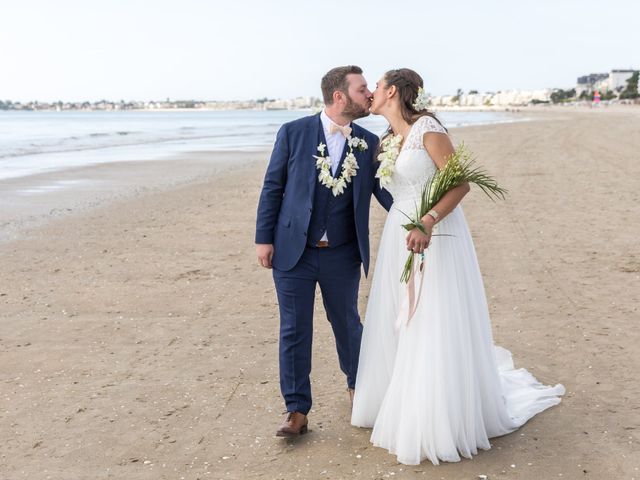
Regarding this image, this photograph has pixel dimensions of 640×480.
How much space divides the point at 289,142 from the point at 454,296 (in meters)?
1.26

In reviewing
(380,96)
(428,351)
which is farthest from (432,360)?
(380,96)

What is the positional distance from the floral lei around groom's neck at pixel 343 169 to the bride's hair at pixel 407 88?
13.5 inches

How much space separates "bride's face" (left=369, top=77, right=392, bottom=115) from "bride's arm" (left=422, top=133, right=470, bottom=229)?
11.8 inches

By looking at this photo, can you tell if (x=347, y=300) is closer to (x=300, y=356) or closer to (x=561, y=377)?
(x=300, y=356)

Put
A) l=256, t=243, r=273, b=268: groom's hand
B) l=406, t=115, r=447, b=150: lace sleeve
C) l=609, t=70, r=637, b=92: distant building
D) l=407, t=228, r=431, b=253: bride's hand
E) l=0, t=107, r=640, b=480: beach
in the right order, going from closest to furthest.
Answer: l=407, t=228, r=431, b=253: bride's hand
l=406, t=115, r=447, b=150: lace sleeve
l=0, t=107, r=640, b=480: beach
l=256, t=243, r=273, b=268: groom's hand
l=609, t=70, r=637, b=92: distant building

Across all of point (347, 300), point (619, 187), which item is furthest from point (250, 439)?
point (619, 187)

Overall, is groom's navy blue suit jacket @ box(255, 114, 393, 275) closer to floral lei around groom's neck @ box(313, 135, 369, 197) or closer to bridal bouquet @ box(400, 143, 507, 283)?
floral lei around groom's neck @ box(313, 135, 369, 197)

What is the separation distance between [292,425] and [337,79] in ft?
6.42

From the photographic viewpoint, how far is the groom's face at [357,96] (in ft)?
13.2

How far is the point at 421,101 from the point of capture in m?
3.94

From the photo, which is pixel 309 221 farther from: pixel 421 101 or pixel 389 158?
pixel 421 101

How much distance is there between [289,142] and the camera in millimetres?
4195

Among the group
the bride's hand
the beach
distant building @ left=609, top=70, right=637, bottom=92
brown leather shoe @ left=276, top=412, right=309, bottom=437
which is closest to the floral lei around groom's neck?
the bride's hand

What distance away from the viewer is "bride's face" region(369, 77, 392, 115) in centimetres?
400
